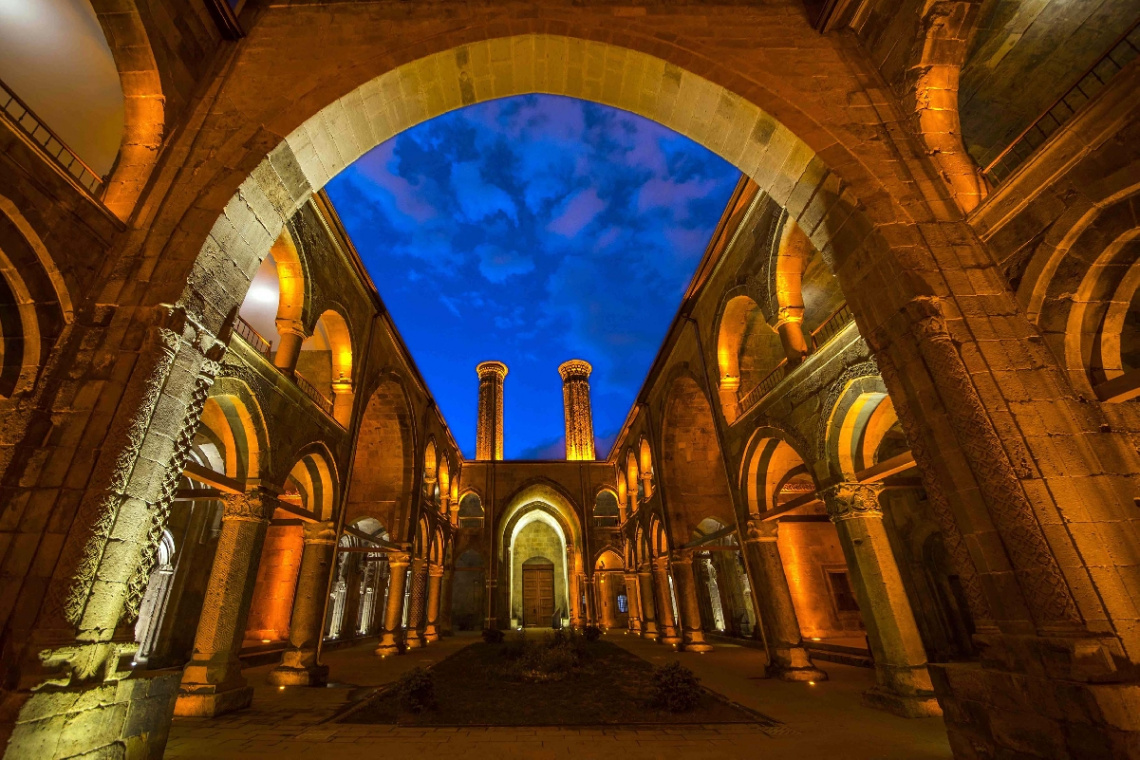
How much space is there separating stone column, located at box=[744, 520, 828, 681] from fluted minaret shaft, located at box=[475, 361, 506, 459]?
18.6m

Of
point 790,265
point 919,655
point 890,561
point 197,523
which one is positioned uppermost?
point 790,265

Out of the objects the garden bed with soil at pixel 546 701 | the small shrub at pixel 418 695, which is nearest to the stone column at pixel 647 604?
the garden bed with soil at pixel 546 701

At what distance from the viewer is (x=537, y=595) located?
26609mm

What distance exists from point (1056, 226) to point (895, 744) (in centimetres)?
458

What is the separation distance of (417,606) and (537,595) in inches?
512

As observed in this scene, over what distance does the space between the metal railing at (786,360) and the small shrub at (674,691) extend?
5.11 meters

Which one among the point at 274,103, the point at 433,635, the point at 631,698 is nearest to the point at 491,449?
the point at 433,635

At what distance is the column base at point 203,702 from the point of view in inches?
226

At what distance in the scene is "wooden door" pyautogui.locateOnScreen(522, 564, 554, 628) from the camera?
26.2 meters

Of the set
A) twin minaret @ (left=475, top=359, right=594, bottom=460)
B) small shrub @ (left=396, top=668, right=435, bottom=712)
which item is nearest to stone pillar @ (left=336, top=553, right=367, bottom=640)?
twin minaret @ (left=475, top=359, right=594, bottom=460)

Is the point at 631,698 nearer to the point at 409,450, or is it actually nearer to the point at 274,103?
the point at 274,103

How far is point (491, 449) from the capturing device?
26.4 metres

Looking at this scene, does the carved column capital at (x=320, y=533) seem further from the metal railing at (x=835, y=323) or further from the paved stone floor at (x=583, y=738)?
the metal railing at (x=835, y=323)

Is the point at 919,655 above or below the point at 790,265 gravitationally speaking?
below
